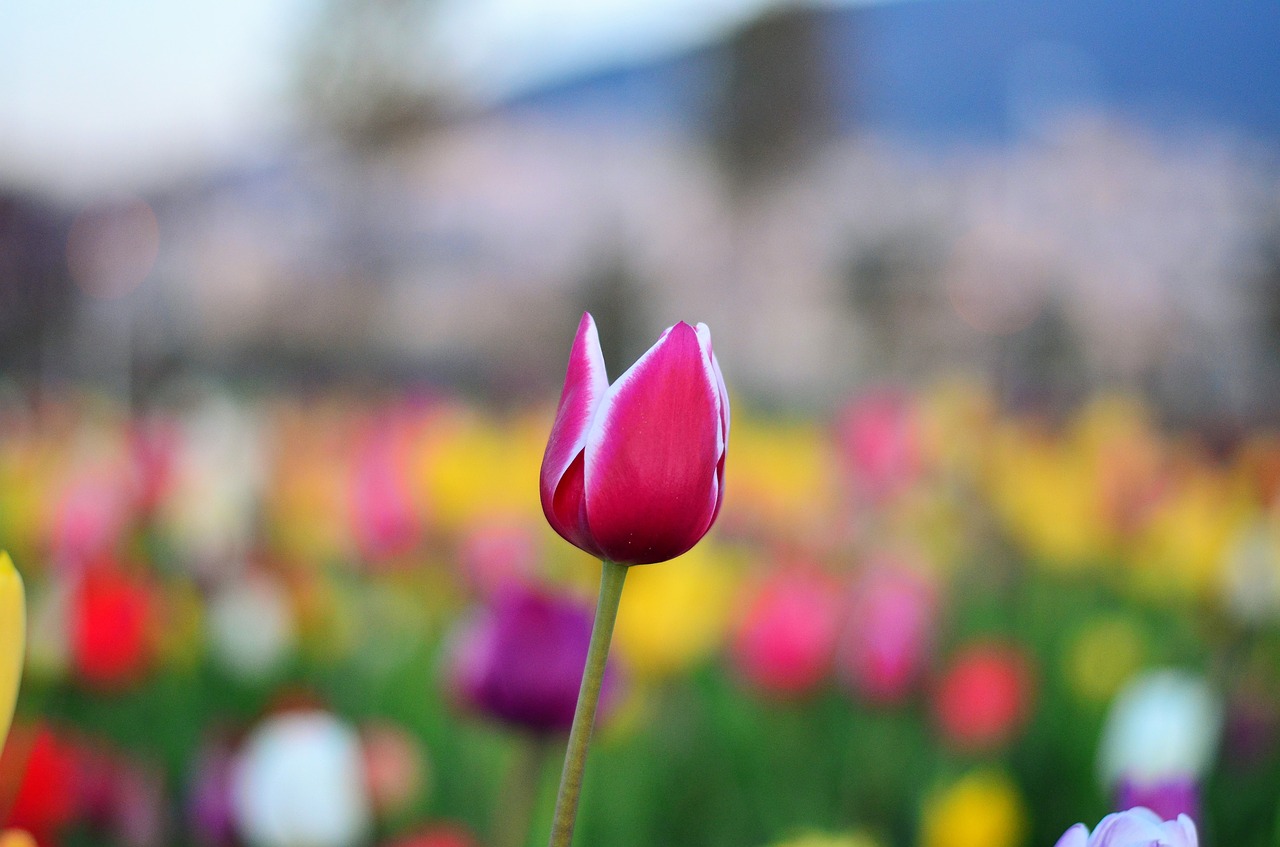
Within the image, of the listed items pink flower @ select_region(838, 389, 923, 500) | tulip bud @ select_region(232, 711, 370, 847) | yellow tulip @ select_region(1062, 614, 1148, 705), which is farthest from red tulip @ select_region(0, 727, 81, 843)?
yellow tulip @ select_region(1062, 614, 1148, 705)

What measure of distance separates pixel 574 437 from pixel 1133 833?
0.14 meters

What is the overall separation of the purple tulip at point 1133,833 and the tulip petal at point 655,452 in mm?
103

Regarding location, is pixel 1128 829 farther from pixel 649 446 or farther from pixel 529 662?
pixel 529 662

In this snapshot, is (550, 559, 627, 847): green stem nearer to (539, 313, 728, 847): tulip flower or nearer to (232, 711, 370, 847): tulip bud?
(539, 313, 728, 847): tulip flower

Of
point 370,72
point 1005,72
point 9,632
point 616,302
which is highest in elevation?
point 1005,72

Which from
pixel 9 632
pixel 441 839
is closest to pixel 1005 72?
pixel 441 839

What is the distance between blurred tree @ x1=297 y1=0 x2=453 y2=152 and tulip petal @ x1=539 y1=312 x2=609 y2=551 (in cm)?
736

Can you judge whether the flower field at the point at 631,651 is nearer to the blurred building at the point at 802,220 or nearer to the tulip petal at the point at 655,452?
the tulip petal at the point at 655,452

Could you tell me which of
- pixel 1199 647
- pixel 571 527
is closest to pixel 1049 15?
pixel 1199 647

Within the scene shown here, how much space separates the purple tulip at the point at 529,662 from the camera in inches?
23.7

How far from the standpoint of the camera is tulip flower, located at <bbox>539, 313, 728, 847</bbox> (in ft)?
0.87

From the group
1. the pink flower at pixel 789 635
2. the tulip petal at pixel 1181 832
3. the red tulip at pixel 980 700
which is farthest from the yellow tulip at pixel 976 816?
the tulip petal at pixel 1181 832

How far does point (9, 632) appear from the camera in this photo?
216 millimetres

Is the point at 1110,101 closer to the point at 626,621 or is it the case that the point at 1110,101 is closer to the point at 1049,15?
the point at 1049,15
